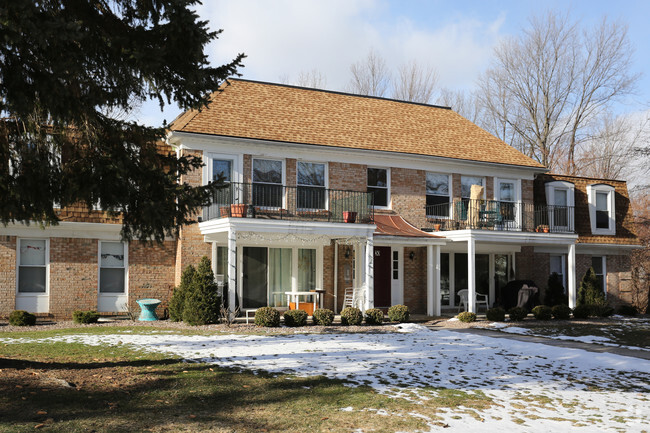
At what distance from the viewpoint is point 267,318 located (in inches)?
629

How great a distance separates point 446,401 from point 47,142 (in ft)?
23.7

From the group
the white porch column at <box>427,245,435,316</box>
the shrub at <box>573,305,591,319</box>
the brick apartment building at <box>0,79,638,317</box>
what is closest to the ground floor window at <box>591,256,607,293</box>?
the brick apartment building at <box>0,79,638,317</box>

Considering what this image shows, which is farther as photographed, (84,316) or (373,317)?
(373,317)

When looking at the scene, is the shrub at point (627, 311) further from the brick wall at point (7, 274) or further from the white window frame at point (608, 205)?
the brick wall at point (7, 274)

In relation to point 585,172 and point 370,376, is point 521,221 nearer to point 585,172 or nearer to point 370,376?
point 370,376

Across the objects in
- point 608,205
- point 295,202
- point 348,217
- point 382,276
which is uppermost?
point 608,205

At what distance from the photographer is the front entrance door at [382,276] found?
20.9 meters

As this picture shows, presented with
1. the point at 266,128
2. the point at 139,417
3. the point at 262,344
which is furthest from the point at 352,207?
the point at 139,417

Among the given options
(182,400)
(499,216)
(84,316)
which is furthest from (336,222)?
(182,400)

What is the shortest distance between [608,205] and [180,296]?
18338 mm

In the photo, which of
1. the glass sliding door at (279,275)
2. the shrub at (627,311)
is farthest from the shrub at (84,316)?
the shrub at (627,311)

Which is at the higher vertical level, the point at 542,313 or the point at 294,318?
the point at 294,318

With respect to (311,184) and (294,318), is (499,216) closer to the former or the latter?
(311,184)

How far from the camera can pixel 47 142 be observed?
31.0 feet
